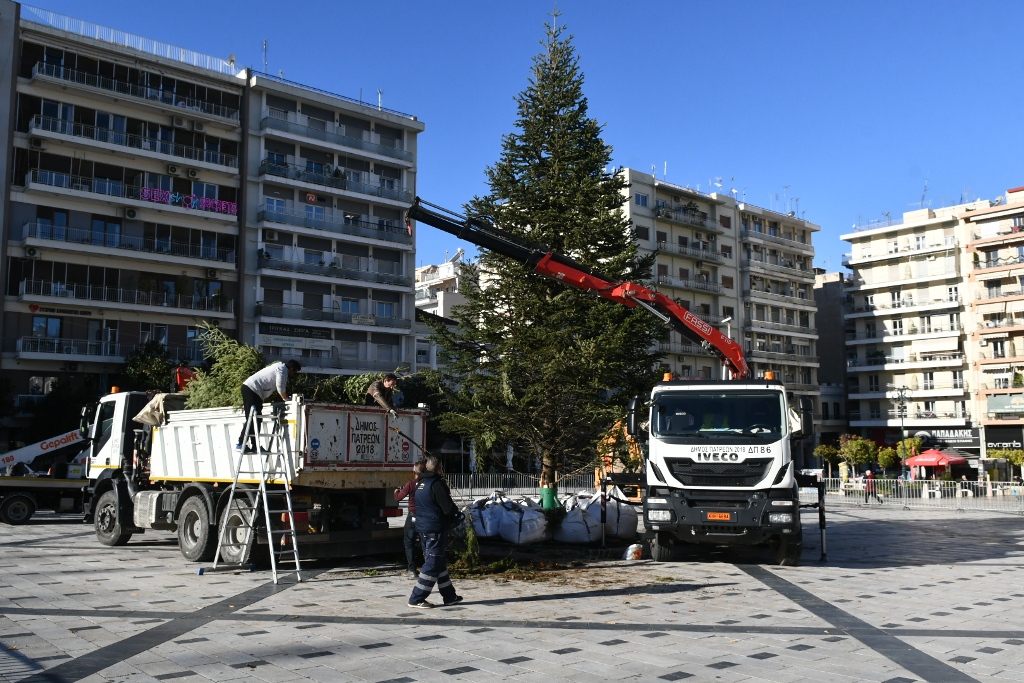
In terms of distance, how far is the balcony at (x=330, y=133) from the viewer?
5188cm

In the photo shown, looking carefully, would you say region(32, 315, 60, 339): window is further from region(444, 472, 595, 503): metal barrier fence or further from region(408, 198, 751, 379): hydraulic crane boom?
region(408, 198, 751, 379): hydraulic crane boom

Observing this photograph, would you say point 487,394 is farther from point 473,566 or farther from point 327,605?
point 327,605

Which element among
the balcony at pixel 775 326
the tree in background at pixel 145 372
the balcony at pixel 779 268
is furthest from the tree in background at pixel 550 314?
the balcony at pixel 779 268

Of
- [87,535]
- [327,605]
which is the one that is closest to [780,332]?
[87,535]

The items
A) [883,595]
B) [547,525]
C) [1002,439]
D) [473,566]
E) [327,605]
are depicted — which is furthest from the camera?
[1002,439]

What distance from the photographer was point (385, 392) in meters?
13.5

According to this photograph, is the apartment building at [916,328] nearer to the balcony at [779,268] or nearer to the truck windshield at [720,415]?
the balcony at [779,268]

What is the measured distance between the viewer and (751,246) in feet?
243

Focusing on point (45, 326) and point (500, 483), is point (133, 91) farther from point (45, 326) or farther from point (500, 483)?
point (500, 483)

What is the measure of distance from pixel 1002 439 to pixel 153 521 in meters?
67.2

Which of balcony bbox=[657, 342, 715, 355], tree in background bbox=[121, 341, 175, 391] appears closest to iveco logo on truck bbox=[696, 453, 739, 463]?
tree in background bbox=[121, 341, 175, 391]

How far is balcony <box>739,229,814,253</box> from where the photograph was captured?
241 feet

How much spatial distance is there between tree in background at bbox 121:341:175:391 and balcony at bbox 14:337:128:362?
128 centimetres

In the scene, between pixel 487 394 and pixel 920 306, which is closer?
pixel 487 394
